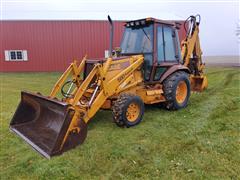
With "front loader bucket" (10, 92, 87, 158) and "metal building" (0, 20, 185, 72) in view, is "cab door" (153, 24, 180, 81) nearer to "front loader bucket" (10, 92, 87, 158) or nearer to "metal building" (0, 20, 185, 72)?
"front loader bucket" (10, 92, 87, 158)

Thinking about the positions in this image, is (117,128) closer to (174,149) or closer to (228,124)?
(174,149)

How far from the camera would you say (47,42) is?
19.7m

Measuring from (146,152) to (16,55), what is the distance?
17.8m

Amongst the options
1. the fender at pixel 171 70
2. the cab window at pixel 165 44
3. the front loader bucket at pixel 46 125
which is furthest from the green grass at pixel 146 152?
the cab window at pixel 165 44

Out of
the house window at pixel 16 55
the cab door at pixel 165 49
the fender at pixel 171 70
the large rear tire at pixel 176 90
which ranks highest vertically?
the cab door at pixel 165 49

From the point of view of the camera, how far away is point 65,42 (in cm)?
1994

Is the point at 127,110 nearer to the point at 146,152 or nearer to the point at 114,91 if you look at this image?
the point at 114,91

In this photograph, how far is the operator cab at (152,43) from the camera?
250 inches

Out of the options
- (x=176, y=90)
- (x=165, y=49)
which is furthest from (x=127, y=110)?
(x=165, y=49)

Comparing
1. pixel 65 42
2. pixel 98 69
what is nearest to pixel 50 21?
pixel 65 42

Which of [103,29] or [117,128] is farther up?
[103,29]

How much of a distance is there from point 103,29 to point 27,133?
52.7 feet

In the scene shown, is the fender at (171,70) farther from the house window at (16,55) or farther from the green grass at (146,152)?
the house window at (16,55)

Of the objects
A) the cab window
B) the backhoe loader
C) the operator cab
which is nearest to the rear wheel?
the backhoe loader
